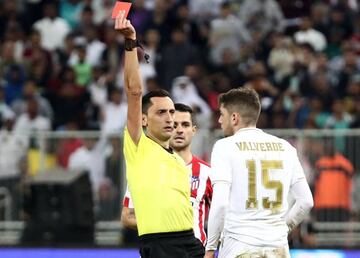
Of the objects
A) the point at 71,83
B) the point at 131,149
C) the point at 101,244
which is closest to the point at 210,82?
Result: the point at 71,83

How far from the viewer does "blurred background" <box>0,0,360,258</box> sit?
16.1 metres

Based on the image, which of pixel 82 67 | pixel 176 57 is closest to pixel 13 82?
pixel 82 67

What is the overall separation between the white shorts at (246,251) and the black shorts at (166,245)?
0.28 m

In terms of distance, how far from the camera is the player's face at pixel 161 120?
8.91m

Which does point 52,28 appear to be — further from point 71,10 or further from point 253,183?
point 253,183

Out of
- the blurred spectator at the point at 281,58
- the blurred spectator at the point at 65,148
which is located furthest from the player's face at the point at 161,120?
the blurred spectator at the point at 281,58

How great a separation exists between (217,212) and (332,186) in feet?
25.5

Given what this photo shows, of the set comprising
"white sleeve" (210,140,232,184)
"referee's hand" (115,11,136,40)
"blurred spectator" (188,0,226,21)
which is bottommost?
"white sleeve" (210,140,232,184)

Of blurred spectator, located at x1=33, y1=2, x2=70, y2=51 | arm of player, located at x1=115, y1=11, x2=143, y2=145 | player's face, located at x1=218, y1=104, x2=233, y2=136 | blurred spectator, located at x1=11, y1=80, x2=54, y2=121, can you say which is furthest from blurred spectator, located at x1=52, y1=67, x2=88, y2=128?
arm of player, located at x1=115, y1=11, x2=143, y2=145

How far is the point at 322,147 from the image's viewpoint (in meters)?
16.3

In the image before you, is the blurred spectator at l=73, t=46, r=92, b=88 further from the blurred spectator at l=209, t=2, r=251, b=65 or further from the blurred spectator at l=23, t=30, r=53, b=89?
the blurred spectator at l=209, t=2, r=251, b=65

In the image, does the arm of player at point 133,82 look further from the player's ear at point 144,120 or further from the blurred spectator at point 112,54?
the blurred spectator at point 112,54

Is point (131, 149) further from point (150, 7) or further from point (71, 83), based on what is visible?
point (150, 7)

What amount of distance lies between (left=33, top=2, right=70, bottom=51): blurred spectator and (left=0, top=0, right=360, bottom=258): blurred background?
0.06 ft
